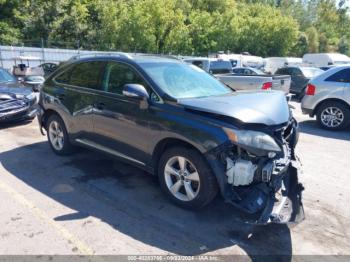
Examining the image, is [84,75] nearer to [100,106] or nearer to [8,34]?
[100,106]

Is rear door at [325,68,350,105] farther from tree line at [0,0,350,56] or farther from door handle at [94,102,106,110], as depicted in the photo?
tree line at [0,0,350,56]

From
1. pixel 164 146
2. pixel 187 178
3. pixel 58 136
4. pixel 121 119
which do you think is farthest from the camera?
pixel 58 136

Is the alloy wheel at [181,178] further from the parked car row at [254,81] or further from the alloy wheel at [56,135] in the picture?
the parked car row at [254,81]

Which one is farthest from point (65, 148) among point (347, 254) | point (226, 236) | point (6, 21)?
point (6, 21)

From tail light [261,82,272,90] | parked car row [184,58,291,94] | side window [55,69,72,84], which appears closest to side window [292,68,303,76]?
parked car row [184,58,291,94]

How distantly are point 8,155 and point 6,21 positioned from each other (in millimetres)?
27768

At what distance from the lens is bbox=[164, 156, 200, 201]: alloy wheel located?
3703mm

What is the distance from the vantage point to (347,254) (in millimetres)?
3129

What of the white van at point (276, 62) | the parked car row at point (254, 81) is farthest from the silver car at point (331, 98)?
the white van at point (276, 62)

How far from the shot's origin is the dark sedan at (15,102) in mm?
7301

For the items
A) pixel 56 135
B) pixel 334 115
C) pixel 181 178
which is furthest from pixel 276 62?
pixel 181 178

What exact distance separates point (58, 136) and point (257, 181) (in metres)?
3.63

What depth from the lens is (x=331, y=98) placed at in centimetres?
818

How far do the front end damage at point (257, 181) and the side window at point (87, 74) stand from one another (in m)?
2.28
